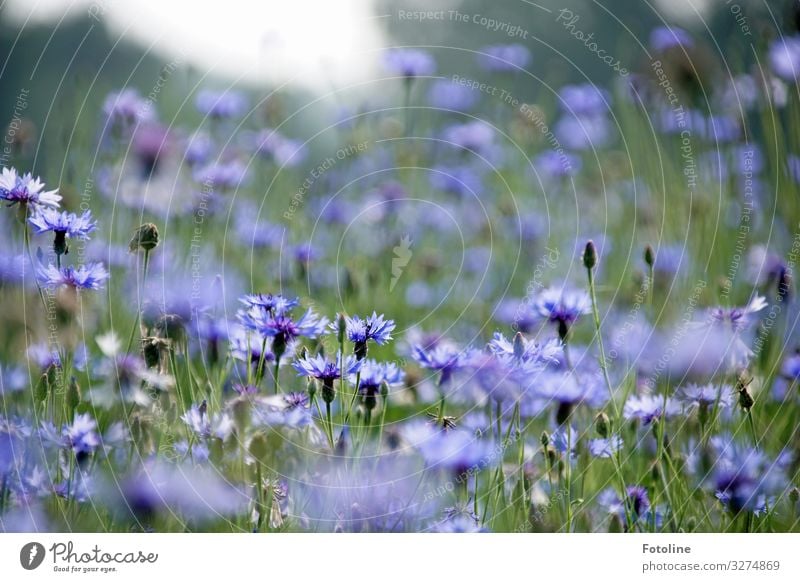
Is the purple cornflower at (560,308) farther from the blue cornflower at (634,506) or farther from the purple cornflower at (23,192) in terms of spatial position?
the purple cornflower at (23,192)

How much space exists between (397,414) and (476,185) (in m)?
0.48

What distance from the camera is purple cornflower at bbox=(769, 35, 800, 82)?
42.3 inches

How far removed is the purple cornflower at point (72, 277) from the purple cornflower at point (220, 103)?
35 centimetres

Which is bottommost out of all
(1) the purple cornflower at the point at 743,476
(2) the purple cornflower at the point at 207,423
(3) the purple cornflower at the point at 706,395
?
(1) the purple cornflower at the point at 743,476

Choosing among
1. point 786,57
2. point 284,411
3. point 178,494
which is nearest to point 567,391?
point 284,411

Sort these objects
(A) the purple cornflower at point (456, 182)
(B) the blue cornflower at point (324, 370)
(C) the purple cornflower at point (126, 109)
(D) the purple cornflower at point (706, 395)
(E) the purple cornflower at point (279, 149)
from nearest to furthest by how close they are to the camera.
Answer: (B) the blue cornflower at point (324, 370), (D) the purple cornflower at point (706, 395), (C) the purple cornflower at point (126, 109), (E) the purple cornflower at point (279, 149), (A) the purple cornflower at point (456, 182)

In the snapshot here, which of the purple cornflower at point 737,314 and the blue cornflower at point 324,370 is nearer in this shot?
the blue cornflower at point 324,370

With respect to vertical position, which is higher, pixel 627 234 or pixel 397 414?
pixel 627 234

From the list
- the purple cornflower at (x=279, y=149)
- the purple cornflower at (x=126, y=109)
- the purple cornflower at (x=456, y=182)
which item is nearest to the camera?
the purple cornflower at (x=126, y=109)

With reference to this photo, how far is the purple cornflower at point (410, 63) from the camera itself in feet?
3.60

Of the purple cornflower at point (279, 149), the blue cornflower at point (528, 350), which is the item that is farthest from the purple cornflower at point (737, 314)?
the purple cornflower at point (279, 149)

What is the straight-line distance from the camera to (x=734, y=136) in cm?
114
